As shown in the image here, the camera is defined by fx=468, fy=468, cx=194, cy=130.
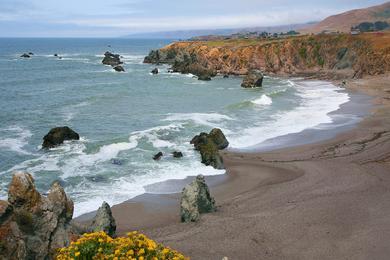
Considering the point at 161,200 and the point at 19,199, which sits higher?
the point at 19,199

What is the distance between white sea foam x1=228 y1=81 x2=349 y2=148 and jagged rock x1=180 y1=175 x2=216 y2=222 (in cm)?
1586

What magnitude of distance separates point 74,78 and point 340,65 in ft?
181

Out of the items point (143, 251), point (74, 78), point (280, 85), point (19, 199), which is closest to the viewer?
point (143, 251)

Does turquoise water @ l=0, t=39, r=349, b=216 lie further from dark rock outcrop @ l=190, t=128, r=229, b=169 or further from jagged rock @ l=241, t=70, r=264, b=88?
jagged rock @ l=241, t=70, r=264, b=88

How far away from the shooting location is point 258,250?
19344 millimetres

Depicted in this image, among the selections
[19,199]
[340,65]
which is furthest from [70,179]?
[340,65]

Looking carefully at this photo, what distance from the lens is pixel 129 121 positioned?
50.6 meters

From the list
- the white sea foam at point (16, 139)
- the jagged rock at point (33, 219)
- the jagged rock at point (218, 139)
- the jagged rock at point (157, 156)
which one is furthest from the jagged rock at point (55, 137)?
the jagged rock at point (33, 219)

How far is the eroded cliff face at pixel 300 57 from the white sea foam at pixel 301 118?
19.0 m

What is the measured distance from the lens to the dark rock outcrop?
110 ft

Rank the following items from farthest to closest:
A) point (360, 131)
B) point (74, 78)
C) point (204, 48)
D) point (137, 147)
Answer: point (204, 48)
point (74, 78)
point (360, 131)
point (137, 147)

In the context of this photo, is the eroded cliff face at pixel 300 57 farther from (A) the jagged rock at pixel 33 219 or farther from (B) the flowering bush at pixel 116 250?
(B) the flowering bush at pixel 116 250

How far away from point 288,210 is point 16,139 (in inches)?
1089

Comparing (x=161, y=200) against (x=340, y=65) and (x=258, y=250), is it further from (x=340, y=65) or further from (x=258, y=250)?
(x=340, y=65)
